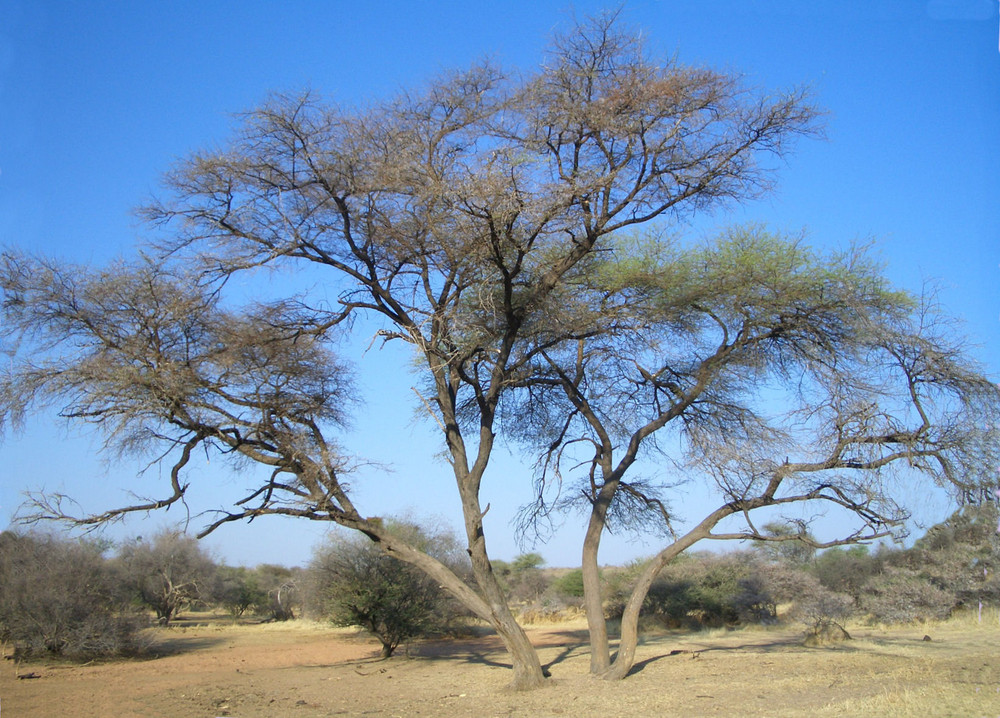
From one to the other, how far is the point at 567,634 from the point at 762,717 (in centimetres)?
1413

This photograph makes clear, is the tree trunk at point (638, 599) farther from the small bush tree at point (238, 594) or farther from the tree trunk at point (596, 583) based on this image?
the small bush tree at point (238, 594)

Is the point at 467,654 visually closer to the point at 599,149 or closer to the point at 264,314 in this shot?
the point at 264,314

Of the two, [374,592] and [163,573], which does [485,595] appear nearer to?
[374,592]

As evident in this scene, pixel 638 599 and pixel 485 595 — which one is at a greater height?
pixel 485 595

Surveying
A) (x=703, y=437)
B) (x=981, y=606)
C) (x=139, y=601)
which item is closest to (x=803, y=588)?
(x=981, y=606)

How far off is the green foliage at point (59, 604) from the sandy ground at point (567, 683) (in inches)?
23.8

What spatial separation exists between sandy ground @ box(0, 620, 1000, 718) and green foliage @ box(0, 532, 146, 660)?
23.8 inches

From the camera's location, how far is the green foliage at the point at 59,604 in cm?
1373

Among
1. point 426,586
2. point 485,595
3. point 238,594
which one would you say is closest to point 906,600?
point 426,586

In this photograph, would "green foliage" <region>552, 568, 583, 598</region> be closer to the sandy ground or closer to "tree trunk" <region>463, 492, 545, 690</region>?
the sandy ground

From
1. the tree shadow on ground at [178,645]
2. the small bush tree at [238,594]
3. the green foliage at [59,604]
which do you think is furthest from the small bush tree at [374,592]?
the small bush tree at [238,594]

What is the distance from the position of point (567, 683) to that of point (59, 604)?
10232mm

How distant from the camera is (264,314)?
34.5 ft

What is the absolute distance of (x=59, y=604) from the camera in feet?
45.8
